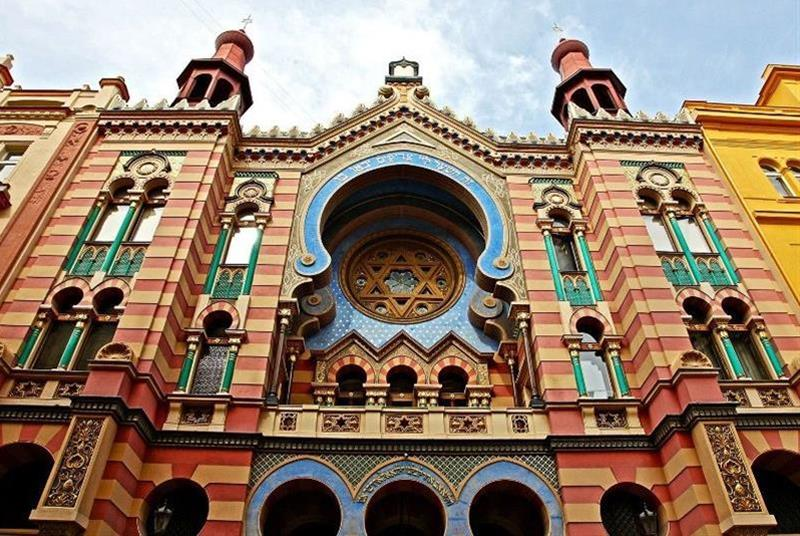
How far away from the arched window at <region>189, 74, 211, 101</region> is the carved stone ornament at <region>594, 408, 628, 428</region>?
665 inches

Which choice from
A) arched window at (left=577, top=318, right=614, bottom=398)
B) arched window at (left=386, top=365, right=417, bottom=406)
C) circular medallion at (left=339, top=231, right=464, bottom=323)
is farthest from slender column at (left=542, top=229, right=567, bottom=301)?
arched window at (left=386, top=365, right=417, bottom=406)

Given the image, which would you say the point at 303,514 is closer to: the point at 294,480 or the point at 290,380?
the point at 294,480

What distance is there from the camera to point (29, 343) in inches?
538

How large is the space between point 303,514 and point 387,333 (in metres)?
5.55

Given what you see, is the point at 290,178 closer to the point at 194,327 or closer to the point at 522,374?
the point at 194,327

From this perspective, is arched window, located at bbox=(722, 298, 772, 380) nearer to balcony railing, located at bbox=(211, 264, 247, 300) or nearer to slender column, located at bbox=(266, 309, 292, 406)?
slender column, located at bbox=(266, 309, 292, 406)

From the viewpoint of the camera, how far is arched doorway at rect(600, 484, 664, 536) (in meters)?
12.2

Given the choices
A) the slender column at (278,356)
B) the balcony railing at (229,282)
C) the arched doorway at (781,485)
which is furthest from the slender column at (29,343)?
the arched doorway at (781,485)

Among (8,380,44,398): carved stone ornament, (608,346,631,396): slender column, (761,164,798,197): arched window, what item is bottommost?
(8,380,44,398): carved stone ornament

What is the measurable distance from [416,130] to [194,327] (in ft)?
32.1

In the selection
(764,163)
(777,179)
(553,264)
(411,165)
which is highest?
(764,163)

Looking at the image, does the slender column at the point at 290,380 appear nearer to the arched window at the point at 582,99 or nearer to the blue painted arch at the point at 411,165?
the blue painted arch at the point at 411,165

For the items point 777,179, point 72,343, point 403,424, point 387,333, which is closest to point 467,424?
point 403,424

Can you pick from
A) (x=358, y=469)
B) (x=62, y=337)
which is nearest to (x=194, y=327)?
A: (x=62, y=337)
